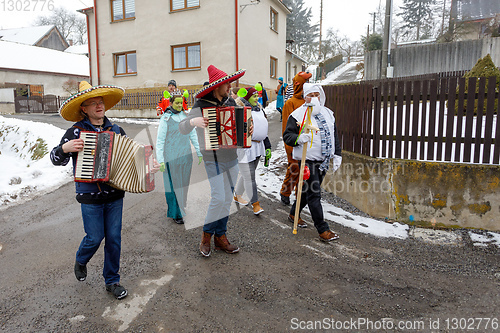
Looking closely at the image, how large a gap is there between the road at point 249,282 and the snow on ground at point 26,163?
2.22 m

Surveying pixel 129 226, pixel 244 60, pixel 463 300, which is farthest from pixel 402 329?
pixel 244 60

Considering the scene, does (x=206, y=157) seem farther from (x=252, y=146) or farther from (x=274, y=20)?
(x=274, y=20)

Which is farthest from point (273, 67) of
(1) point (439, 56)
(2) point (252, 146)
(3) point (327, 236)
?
(3) point (327, 236)

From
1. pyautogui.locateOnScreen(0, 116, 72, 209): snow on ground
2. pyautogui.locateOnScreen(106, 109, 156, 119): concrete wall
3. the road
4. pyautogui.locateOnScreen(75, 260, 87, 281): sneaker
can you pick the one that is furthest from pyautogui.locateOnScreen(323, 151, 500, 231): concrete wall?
pyautogui.locateOnScreen(106, 109, 156, 119): concrete wall

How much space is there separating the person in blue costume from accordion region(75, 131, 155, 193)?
5.53ft

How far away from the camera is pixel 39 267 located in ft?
12.9

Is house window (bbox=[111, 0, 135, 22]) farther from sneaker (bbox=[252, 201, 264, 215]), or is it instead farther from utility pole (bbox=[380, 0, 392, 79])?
sneaker (bbox=[252, 201, 264, 215])

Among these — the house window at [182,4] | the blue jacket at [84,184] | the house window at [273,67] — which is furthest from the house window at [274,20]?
the blue jacket at [84,184]

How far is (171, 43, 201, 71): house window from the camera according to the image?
18625mm

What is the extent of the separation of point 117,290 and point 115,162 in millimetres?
1219

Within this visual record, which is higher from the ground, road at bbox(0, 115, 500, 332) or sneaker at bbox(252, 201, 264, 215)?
sneaker at bbox(252, 201, 264, 215)

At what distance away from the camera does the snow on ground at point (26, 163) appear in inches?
284

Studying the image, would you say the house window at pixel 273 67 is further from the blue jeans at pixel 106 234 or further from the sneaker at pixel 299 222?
the blue jeans at pixel 106 234

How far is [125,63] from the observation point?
2045 centimetres
